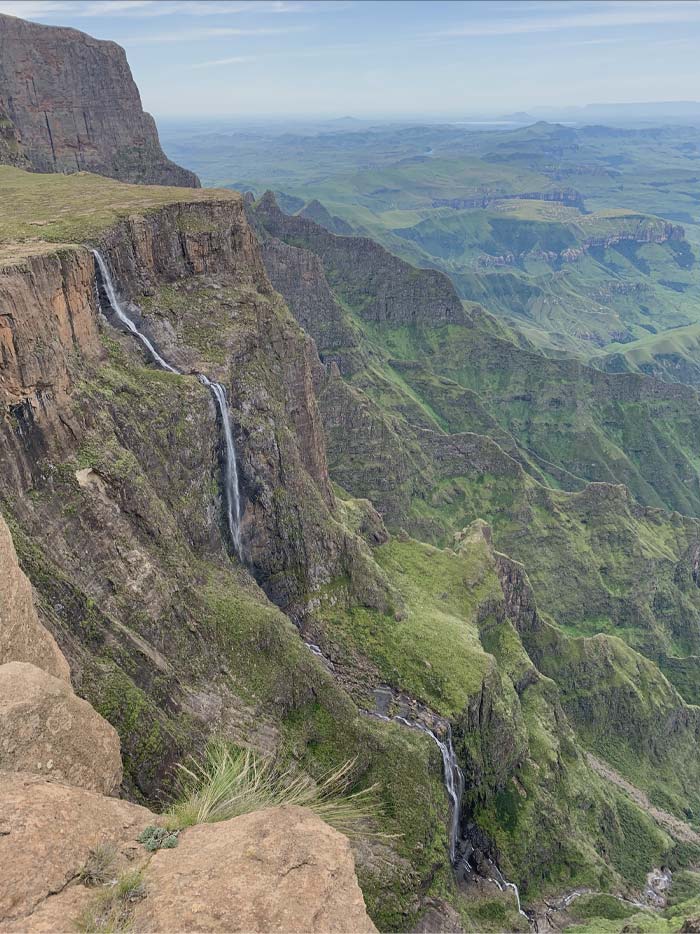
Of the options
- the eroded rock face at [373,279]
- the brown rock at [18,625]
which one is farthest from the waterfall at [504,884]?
the eroded rock face at [373,279]

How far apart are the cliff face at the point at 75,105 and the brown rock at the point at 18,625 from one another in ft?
373

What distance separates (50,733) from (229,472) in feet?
100

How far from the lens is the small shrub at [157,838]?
48.8ft

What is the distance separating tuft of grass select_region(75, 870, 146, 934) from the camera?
12773mm

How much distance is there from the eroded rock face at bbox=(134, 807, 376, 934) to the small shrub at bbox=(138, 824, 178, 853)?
0.21m

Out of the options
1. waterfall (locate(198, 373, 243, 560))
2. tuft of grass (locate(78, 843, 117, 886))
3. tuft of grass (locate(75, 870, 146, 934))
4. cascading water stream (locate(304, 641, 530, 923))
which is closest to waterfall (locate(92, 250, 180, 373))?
waterfall (locate(198, 373, 243, 560))

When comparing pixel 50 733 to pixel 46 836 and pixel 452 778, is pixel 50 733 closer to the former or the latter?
pixel 46 836

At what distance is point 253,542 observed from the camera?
49.5m

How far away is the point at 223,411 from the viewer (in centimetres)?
4619

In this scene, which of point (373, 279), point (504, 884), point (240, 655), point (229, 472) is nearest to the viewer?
point (240, 655)

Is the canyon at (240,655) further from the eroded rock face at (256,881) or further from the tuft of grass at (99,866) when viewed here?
the tuft of grass at (99,866)

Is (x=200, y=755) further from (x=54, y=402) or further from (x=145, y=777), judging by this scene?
(x=54, y=402)

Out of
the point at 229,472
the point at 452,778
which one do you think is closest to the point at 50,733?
the point at 229,472

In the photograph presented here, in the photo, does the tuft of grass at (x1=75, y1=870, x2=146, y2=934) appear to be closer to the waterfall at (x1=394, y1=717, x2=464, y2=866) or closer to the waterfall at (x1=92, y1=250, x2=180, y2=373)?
the waterfall at (x1=394, y1=717, x2=464, y2=866)
